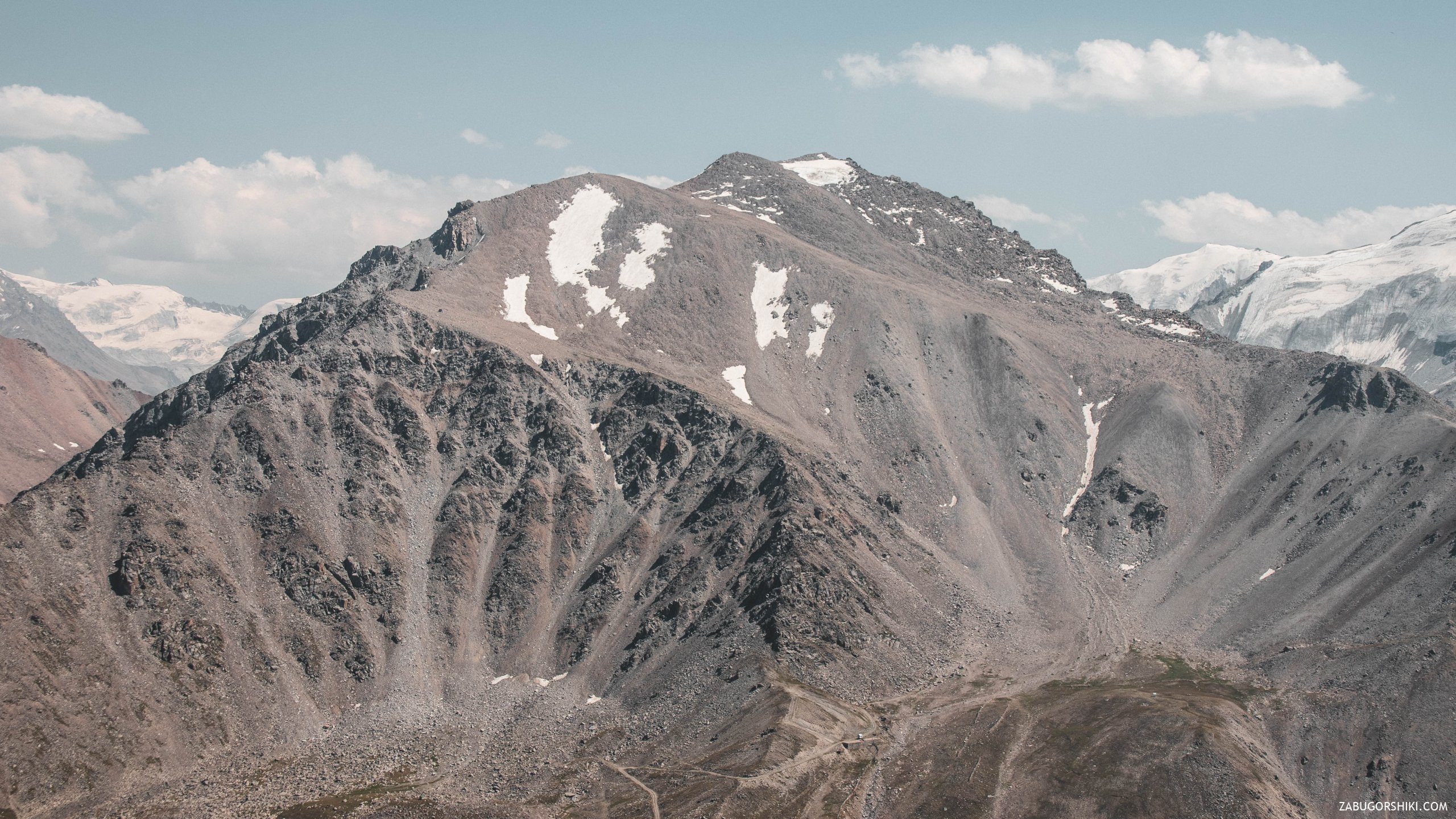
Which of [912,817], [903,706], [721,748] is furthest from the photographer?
[903,706]

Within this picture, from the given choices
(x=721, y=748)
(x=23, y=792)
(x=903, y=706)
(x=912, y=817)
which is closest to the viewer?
(x=23, y=792)

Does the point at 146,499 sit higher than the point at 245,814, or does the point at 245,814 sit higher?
the point at 146,499

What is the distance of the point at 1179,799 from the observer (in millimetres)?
149000

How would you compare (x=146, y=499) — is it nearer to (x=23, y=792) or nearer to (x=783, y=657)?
(x=23, y=792)

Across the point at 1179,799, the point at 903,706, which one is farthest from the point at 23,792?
the point at 1179,799

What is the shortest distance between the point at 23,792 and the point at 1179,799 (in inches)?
5626

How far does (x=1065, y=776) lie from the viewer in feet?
518

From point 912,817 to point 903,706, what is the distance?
30735 millimetres

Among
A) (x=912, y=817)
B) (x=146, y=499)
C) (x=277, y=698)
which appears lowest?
(x=912, y=817)

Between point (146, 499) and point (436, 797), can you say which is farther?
point (146, 499)

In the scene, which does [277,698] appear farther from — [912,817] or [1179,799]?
[1179,799]

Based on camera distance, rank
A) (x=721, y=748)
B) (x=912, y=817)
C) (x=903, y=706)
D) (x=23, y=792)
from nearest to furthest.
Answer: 1. (x=23, y=792)
2. (x=912, y=817)
3. (x=721, y=748)
4. (x=903, y=706)

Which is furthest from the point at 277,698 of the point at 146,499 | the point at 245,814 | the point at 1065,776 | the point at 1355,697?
the point at 1355,697

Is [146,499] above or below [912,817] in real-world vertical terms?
above
